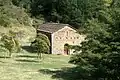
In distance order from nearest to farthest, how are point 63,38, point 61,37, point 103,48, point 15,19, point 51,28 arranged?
point 103,48, point 61,37, point 63,38, point 51,28, point 15,19

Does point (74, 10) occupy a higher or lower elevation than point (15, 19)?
higher

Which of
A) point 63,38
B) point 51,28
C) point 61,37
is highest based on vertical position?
point 51,28

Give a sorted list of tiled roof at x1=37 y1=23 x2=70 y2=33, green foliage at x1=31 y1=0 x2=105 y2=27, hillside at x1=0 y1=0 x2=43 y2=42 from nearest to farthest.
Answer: tiled roof at x1=37 y1=23 x2=70 y2=33 < hillside at x1=0 y1=0 x2=43 y2=42 < green foliage at x1=31 y1=0 x2=105 y2=27

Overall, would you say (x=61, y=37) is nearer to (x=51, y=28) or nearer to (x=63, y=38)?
(x=63, y=38)

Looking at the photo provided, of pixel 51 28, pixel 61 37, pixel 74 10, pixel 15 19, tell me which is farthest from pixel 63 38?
pixel 15 19

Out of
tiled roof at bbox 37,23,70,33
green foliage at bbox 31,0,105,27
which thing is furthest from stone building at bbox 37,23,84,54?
green foliage at bbox 31,0,105,27

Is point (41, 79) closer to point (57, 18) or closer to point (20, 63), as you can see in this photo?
point (20, 63)

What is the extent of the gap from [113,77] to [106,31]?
12.7 feet

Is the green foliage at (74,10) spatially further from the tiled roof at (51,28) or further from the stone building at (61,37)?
the stone building at (61,37)

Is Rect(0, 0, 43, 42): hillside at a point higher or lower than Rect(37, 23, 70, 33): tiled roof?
higher

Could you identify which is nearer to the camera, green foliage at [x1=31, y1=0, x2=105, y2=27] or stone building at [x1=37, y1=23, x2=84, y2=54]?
stone building at [x1=37, y1=23, x2=84, y2=54]

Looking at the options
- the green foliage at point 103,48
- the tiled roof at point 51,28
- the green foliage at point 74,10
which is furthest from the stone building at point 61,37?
the green foliage at point 103,48

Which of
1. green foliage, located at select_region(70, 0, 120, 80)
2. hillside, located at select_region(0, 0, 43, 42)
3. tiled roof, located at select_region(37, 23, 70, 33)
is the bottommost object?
green foliage, located at select_region(70, 0, 120, 80)

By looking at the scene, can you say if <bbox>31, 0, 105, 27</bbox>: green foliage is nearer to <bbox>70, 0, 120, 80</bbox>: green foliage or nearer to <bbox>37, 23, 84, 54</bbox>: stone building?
<bbox>37, 23, 84, 54</bbox>: stone building
